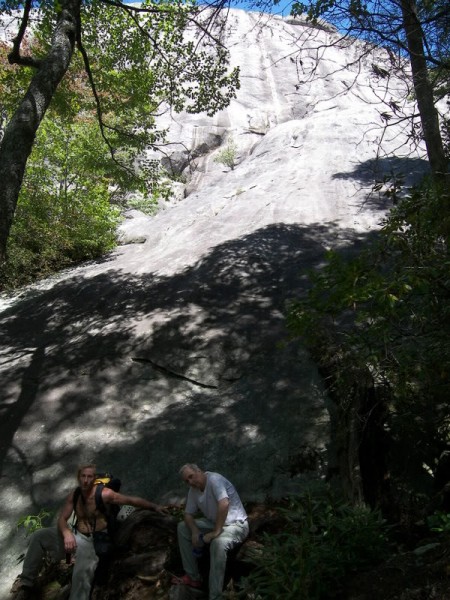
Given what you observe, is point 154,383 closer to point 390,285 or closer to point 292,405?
point 292,405

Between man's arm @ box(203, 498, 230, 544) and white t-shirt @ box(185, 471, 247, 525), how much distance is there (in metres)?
0.06

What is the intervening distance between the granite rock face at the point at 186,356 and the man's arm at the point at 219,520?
1119 millimetres

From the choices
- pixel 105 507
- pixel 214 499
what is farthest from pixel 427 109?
pixel 105 507

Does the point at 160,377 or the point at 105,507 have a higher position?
the point at 160,377

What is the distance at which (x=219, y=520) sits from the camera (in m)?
4.01

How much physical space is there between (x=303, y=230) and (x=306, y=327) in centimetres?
775

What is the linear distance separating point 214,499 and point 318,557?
4.20ft

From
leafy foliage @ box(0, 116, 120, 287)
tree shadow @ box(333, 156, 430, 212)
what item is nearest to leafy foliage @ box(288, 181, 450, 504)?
tree shadow @ box(333, 156, 430, 212)

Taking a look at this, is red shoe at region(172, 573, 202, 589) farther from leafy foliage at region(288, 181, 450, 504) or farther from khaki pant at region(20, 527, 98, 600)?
leafy foliage at region(288, 181, 450, 504)

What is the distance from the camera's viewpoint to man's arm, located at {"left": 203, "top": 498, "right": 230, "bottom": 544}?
3.97 meters

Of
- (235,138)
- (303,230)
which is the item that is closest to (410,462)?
(303,230)

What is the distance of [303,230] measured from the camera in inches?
466

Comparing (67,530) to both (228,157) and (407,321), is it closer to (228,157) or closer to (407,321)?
(407,321)

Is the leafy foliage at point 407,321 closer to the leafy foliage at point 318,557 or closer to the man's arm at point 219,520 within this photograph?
the leafy foliage at point 318,557
